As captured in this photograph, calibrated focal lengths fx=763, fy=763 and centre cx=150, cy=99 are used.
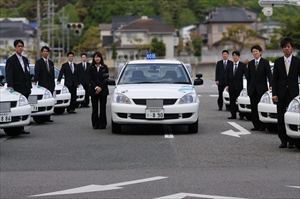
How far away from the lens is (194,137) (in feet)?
49.9

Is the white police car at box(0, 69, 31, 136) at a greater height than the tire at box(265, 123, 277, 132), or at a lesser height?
greater

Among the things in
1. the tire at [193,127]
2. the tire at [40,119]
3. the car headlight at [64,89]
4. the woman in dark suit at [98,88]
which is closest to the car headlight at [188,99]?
the tire at [193,127]

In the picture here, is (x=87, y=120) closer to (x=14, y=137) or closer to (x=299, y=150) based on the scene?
(x=14, y=137)

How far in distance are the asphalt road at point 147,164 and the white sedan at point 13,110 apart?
37 centimetres

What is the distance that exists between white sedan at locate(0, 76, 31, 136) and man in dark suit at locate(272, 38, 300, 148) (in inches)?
200

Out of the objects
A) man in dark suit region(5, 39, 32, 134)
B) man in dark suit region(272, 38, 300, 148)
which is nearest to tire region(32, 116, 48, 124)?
man in dark suit region(5, 39, 32, 134)

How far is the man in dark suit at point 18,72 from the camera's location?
15961 mm

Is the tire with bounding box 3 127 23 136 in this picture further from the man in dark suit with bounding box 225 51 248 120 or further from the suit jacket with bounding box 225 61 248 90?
the suit jacket with bounding box 225 61 248 90

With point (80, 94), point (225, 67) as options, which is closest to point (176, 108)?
point (225, 67)

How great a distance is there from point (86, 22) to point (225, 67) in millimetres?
121409

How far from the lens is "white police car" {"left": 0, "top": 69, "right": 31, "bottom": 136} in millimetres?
14812

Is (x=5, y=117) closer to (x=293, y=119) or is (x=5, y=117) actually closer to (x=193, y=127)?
(x=193, y=127)

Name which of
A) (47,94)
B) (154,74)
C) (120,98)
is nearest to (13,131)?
(120,98)

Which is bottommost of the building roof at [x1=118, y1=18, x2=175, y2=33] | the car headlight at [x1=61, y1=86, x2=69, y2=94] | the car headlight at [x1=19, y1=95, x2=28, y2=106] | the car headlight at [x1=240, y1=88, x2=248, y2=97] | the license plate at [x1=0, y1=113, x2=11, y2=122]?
the car headlight at [x1=61, y1=86, x2=69, y2=94]
